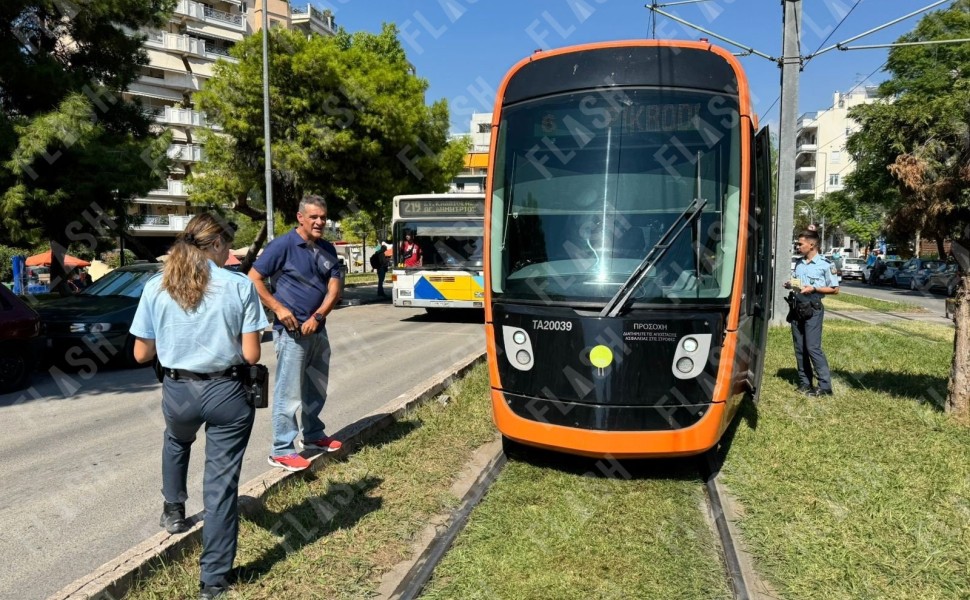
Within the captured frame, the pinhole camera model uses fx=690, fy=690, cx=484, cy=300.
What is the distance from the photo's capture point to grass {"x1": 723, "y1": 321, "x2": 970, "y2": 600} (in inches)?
139

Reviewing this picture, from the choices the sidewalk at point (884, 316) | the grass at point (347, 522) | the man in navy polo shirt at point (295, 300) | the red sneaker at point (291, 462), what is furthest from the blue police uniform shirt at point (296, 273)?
the sidewalk at point (884, 316)

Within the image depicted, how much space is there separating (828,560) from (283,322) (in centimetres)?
355

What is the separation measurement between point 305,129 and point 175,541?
58.0 feet

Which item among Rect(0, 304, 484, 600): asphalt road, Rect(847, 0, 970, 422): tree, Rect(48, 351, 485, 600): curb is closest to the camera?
Rect(48, 351, 485, 600): curb

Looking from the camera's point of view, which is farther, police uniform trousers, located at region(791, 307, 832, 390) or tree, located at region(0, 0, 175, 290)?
tree, located at region(0, 0, 175, 290)

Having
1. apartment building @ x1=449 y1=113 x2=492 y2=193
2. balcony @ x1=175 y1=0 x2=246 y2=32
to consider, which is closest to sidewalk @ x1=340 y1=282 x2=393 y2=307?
apartment building @ x1=449 y1=113 x2=492 y2=193

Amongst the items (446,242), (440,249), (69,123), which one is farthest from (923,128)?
(69,123)

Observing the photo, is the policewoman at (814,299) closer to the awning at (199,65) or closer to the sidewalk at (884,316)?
the sidewalk at (884,316)

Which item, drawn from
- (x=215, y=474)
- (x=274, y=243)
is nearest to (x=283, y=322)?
(x=274, y=243)

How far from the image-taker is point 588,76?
5.22m

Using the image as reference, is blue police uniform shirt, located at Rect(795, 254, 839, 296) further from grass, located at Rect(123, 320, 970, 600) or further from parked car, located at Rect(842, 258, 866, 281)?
parked car, located at Rect(842, 258, 866, 281)

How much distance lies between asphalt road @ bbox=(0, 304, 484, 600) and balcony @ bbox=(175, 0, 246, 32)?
5390 centimetres

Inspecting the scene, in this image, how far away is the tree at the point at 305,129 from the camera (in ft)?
65.4

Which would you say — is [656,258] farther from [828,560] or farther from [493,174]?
[828,560]
